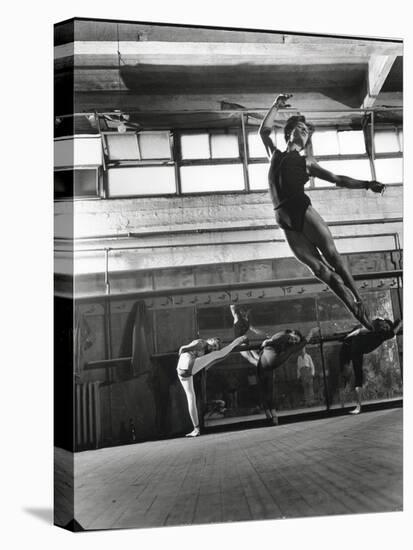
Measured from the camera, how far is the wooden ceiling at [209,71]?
17.8 ft

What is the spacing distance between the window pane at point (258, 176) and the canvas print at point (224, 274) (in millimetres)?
14

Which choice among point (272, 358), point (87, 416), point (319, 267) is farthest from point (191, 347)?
point (319, 267)

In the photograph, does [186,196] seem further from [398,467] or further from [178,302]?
[398,467]

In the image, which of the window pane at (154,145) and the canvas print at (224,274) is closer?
the canvas print at (224,274)

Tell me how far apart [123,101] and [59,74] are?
1.39 ft

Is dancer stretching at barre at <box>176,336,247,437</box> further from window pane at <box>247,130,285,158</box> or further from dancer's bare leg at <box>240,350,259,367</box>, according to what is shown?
window pane at <box>247,130,285,158</box>

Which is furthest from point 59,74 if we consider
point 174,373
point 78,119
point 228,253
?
point 174,373

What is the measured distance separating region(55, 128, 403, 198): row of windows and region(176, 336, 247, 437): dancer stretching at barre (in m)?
0.99

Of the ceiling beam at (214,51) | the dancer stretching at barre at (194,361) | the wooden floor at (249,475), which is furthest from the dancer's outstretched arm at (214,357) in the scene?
the ceiling beam at (214,51)

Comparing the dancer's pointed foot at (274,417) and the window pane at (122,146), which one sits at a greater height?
the window pane at (122,146)

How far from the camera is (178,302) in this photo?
5.61 m

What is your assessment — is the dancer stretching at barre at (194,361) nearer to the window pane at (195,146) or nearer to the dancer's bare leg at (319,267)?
the dancer's bare leg at (319,267)

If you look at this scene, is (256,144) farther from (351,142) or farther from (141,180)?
(141,180)

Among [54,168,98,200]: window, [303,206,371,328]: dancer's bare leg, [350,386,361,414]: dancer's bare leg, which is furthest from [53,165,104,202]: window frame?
[350,386,361,414]: dancer's bare leg
